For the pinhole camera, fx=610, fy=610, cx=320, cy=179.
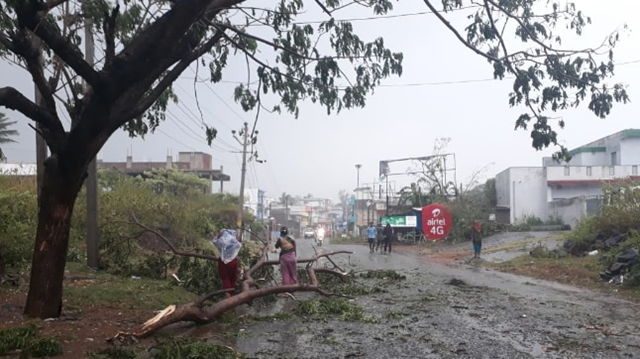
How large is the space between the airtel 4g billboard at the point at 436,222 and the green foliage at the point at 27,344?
1406 inches

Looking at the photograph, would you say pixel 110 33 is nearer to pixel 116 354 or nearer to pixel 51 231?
pixel 51 231

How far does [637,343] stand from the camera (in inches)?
334

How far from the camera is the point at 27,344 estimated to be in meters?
7.29

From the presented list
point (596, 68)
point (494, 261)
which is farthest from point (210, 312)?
point (494, 261)

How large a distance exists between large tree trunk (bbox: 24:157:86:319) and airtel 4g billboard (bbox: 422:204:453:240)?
34.4 meters

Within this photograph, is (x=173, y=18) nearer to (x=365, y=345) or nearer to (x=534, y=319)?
(x=365, y=345)

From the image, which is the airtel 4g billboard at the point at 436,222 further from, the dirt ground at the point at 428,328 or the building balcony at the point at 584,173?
the dirt ground at the point at 428,328

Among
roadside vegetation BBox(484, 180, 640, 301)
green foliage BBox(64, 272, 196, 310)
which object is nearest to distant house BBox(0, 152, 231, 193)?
roadside vegetation BBox(484, 180, 640, 301)

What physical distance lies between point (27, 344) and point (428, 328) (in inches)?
226

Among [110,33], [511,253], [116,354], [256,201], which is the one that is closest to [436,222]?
[511,253]

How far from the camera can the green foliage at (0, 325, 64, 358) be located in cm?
705

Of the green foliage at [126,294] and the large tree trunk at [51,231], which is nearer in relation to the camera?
the large tree trunk at [51,231]

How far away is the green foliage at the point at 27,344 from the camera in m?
7.05

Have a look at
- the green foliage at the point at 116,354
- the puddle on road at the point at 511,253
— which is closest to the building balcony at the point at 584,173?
the puddle on road at the point at 511,253
